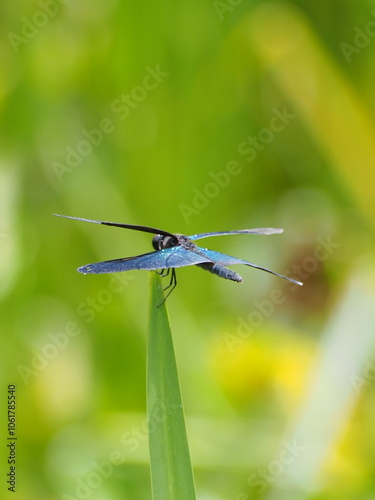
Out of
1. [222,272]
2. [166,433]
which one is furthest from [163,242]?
[166,433]

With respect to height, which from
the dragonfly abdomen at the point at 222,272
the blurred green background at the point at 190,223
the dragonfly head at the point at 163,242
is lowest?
the dragonfly abdomen at the point at 222,272

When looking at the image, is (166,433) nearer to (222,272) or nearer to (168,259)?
(168,259)

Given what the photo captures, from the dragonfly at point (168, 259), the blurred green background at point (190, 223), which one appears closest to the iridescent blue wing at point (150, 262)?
the dragonfly at point (168, 259)

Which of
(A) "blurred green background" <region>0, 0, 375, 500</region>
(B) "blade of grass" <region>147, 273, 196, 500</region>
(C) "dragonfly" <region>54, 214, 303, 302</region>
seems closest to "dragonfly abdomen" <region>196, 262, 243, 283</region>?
(C) "dragonfly" <region>54, 214, 303, 302</region>

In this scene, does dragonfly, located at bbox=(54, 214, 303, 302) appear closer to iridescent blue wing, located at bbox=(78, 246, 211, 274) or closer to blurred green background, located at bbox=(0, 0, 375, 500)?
iridescent blue wing, located at bbox=(78, 246, 211, 274)

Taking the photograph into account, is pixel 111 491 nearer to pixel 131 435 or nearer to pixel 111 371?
pixel 131 435

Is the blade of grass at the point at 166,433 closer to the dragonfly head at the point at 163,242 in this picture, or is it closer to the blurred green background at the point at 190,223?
the dragonfly head at the point at 163,242

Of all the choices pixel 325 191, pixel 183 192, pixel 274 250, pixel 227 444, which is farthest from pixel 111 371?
pixel 325 191
